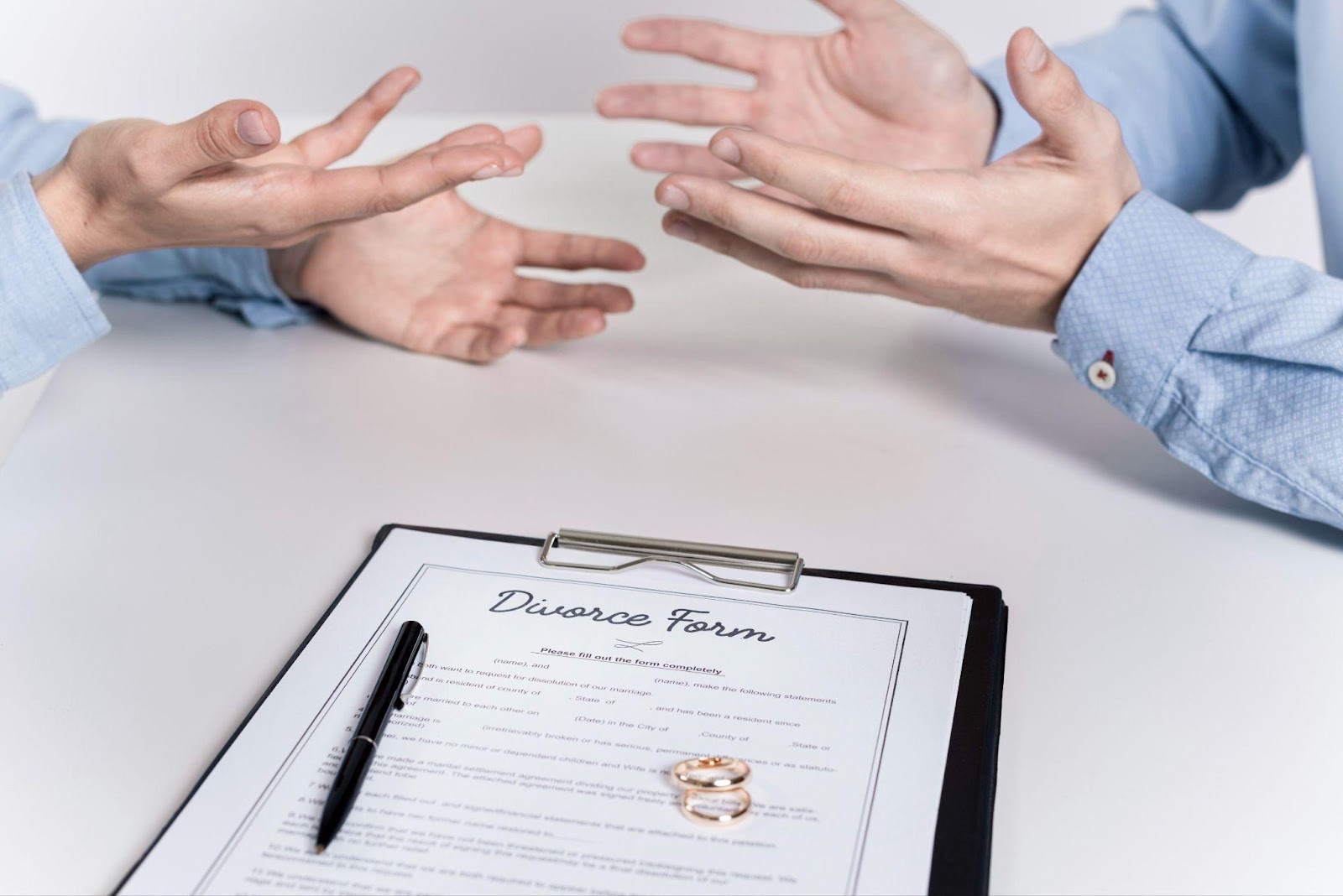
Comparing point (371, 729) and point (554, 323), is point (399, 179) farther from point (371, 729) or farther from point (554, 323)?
point (371, 729)

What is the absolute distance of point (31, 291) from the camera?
2.61ft

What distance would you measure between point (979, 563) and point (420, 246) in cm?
58

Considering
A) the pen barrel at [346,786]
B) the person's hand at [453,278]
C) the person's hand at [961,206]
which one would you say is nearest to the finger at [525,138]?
the person's hand at [453,278]

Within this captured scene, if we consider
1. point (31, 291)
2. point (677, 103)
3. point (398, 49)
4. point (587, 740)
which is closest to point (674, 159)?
point (677, 103)

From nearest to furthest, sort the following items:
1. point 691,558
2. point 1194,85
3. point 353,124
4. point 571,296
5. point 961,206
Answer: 1. point 691,558
2. point 961,206
3. point 353,124
4. point 571,296
5. point 1194,85

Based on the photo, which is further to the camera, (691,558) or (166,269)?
(166,269)

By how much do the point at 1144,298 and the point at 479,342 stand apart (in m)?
0.50

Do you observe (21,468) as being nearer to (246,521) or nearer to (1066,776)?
(246,521)

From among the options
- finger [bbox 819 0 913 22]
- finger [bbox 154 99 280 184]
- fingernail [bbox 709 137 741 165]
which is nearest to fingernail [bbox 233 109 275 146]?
finger [bbox 154 99 280 184]

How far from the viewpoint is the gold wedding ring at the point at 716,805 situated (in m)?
0.49

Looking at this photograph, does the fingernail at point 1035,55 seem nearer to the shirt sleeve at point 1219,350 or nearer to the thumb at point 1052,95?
the thumb at point 1052,95

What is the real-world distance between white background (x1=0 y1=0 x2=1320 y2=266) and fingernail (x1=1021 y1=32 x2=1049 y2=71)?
0.75m

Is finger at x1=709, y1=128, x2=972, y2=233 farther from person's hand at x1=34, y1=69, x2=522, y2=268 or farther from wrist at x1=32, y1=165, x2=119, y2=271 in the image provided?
wrist at x1=32, y1=165, x2=119, y2=271

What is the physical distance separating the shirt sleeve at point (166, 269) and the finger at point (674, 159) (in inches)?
12.6
